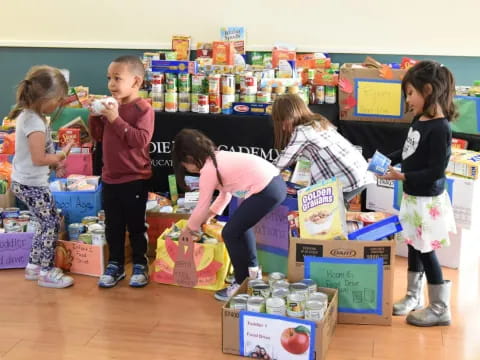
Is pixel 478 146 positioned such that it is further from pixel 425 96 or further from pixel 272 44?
pixel 272 44

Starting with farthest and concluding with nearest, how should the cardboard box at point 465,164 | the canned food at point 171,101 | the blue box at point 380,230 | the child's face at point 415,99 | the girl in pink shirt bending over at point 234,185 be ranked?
the canned food at point 171,101 → the cardboard box at point 465,164 → the girl in pink shirt bending over at point 234,185 → the blue box at point 380,230 → the child's face at point 415,99

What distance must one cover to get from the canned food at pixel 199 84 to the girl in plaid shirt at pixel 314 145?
3.38 feet

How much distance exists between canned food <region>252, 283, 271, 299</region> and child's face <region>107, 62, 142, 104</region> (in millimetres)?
1270

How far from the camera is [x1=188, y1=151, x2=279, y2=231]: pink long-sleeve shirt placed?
3289 millimetres

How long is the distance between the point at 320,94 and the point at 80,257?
1.93 metres

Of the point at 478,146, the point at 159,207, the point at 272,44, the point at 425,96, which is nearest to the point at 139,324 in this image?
the point at 159,207

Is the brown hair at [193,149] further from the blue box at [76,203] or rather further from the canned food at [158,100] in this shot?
the canned food at [158,100]

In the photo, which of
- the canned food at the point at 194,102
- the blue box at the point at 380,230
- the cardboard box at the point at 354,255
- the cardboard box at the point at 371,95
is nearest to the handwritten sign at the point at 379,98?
the cardboard box at the point at 371,95

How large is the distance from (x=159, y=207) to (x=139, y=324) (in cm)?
108

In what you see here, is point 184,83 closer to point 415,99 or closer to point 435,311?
point 415,99

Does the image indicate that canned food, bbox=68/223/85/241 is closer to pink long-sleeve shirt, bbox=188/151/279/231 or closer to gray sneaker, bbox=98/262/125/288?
gray sneaker, bbox=98/262/125/288

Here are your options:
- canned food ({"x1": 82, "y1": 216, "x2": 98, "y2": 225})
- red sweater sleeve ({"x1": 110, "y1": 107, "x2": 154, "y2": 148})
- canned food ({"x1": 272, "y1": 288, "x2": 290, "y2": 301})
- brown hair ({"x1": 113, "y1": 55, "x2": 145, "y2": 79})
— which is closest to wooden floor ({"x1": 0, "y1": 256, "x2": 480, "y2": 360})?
canned food ({"x1": 272, "y1": 288, "x2": 290, "y2": 301})

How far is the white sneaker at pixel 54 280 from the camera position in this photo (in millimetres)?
3748

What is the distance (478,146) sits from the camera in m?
4.27
